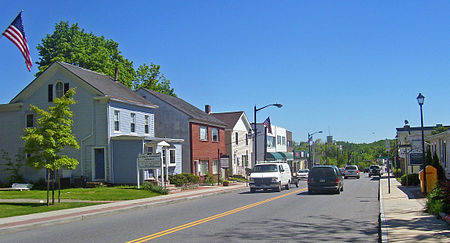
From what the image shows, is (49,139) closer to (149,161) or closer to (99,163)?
(149,161)

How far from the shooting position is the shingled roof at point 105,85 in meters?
32.3

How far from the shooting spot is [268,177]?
99.8 feet

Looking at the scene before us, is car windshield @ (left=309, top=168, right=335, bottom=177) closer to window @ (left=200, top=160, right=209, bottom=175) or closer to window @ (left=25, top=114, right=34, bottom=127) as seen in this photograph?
window @ (left=200, top=160, right=209, bottom=175)

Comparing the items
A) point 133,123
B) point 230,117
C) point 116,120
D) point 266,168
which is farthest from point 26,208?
point 230,117

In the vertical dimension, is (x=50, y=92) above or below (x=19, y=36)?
below

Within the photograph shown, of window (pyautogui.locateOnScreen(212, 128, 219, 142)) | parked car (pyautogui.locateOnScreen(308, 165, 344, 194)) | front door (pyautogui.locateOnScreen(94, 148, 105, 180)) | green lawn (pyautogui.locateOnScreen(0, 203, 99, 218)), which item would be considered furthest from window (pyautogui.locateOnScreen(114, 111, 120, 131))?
window (pyautogui.locateOnScreen(212, 128, 219, 142))

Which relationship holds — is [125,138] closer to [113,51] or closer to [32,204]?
[32,204]

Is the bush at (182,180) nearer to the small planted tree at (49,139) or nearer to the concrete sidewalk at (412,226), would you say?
the small planted tree at (49,139)

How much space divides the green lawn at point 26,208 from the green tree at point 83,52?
29794mm

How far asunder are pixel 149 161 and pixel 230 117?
94.6ft

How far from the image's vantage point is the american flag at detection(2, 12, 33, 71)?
61.1 feet

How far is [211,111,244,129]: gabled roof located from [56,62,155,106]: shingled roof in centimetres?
1933

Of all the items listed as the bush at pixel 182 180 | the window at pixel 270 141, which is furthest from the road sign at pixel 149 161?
the window at pixel 270 141

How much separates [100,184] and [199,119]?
1430 cm
